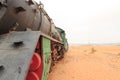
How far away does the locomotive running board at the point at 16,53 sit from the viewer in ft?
9.04

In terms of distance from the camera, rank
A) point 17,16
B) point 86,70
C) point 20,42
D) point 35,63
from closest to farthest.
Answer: point 20,42 < point 35,63 < point 17,16 < point 86,70

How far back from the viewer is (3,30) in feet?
14.4

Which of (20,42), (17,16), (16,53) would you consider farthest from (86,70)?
(16,53)

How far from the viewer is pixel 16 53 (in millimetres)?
3160

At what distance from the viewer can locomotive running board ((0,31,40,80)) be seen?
2.75 metres

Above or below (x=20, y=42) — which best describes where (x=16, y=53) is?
below

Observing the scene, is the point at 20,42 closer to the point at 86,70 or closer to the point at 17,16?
the point at 17,16

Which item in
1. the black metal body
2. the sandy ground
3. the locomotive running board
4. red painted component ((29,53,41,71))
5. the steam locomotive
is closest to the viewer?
the locomotive running board

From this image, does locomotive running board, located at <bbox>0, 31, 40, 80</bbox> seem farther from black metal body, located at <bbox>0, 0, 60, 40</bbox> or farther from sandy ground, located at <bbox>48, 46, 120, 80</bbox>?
sandy ground, located at <bbox>48, 46, 120, 80</bbox>

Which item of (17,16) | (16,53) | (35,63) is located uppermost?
(17,16)

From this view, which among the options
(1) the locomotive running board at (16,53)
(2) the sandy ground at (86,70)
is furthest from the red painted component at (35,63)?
(2) the sandy ground at (86,70)

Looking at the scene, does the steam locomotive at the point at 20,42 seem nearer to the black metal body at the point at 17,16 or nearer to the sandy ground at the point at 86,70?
the black metal body at the point at 17,16

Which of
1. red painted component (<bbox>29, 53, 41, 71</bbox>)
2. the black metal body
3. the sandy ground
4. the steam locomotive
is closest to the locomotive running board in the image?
the steam locomotive

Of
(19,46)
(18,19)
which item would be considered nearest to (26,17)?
(18,19)
